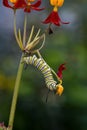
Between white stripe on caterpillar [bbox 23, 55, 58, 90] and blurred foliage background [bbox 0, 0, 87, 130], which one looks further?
blurred foliage background [bbox 0, 0, 87, 130]

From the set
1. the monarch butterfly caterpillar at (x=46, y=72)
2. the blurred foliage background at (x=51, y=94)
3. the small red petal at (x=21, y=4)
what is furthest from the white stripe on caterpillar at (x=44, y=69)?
the blurred foliage background at (x=51, y=94)

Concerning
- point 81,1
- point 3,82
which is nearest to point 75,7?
point 81,1

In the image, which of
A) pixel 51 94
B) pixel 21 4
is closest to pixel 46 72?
pixel 21 4

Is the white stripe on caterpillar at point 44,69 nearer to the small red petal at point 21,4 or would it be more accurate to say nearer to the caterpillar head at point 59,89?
the caterpillar head at point 59,89

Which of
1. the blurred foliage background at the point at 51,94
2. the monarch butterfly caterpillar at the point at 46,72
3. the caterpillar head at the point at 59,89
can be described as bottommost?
the caterpillar head at the point at 59,89

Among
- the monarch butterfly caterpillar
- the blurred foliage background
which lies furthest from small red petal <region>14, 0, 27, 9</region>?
the blurred foliage background

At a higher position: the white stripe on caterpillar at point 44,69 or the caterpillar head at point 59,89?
the white stripe on caterpillar at point 44,69

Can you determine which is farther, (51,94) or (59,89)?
(51,94)

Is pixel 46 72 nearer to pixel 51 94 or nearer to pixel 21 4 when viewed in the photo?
pixel 21 4

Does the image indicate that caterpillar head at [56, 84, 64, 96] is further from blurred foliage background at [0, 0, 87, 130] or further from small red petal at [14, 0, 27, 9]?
blurred foliage background at [0, 0, 87, 130]

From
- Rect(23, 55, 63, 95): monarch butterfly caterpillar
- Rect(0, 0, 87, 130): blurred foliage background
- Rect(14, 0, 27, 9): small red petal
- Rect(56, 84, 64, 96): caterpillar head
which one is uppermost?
Rect(0, 0, 87, 130): blurred foliage background

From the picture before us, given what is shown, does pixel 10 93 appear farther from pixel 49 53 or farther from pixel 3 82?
pixel 49 53

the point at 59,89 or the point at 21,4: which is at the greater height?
the point at 21,4
